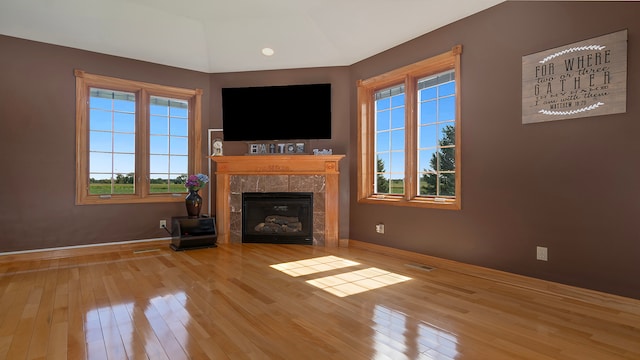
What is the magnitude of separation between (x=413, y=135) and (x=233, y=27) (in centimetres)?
284

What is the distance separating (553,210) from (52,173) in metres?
5.65

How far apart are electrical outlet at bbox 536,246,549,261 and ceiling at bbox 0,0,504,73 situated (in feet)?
7.92

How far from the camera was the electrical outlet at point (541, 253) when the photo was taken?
9.89 feet

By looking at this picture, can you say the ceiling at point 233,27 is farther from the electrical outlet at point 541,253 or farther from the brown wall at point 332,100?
the electrical outlet at point 541,253

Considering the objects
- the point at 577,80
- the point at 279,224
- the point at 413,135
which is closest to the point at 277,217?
the point at 279,224

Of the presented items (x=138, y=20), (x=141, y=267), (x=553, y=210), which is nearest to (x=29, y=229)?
(x=141, y=267)

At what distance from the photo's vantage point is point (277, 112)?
518 cm

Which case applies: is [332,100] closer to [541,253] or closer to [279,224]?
[279,224]

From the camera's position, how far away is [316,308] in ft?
8.41

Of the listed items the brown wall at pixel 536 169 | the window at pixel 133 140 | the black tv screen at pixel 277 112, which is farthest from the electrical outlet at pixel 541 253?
the window at pixel 133 140

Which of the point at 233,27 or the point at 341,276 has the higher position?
the point at 233,27

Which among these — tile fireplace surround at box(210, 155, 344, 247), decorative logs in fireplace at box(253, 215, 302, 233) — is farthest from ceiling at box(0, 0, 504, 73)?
decorative logs in fireplace at box(253, 215, 302, 233)

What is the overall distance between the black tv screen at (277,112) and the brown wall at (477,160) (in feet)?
0.56

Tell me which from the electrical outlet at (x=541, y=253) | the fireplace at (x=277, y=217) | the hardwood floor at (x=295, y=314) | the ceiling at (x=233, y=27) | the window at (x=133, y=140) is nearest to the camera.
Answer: the hardwood floor at (x=295, y=314)
